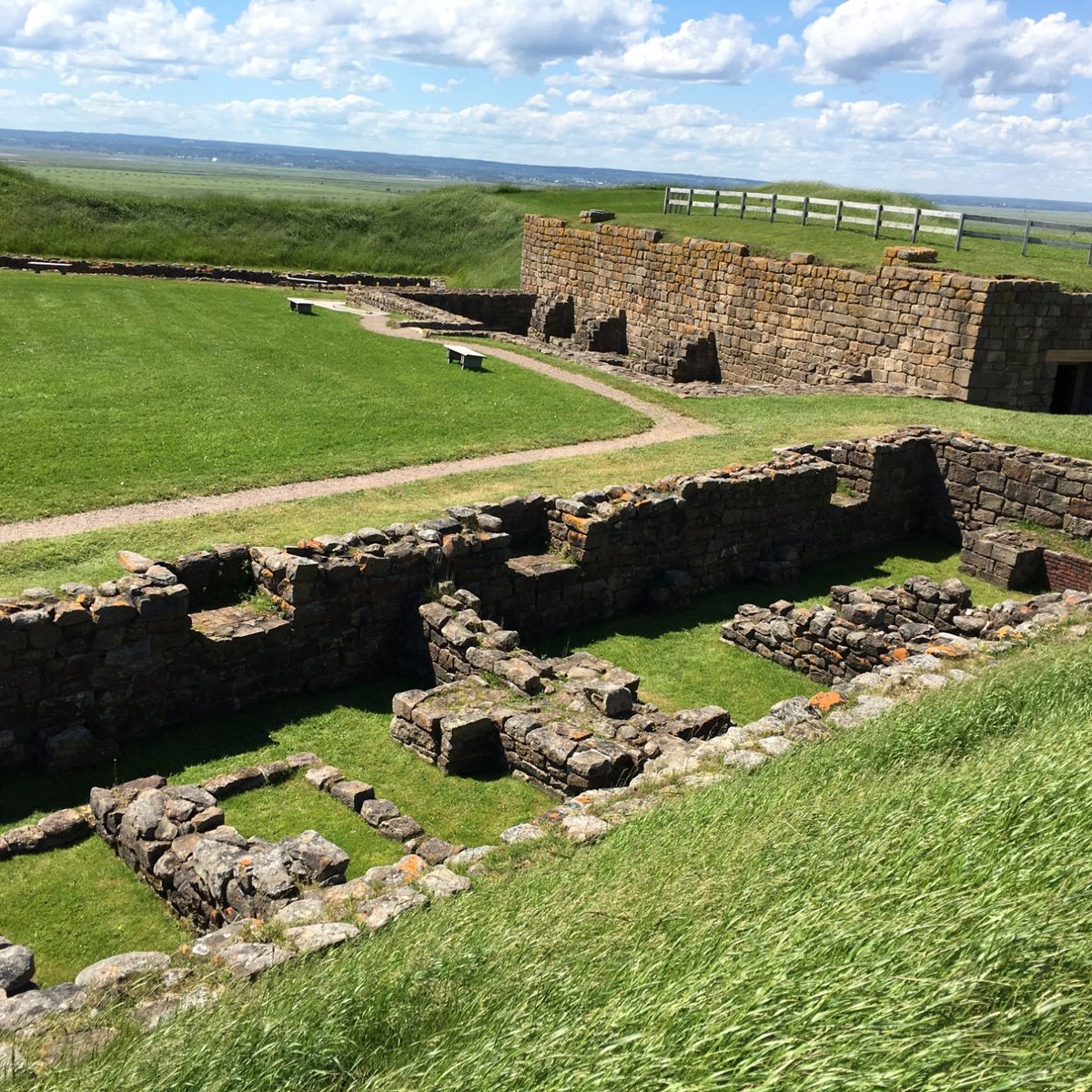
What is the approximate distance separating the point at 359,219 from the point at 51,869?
177ft

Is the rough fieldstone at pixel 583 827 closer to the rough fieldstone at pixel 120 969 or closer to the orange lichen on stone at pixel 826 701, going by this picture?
the rough fieldstone at pixel 120 969

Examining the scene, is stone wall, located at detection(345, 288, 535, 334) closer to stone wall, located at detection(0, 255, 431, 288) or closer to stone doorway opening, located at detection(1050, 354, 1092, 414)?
stone wall, located at detection(0, 255, 431, 288)

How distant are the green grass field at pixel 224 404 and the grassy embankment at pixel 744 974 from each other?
1114cm

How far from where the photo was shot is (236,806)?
10305mm

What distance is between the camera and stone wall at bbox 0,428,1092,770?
36.1ft

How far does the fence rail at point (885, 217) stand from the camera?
29.8 metres

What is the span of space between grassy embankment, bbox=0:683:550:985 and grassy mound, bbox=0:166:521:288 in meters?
38.2

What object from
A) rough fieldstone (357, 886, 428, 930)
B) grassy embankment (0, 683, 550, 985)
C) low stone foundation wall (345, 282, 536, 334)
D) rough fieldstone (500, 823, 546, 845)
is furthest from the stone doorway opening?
rough fieldstone (357, 886, 428, 930)

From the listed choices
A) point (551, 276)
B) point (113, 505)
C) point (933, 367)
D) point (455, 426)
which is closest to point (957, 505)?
point (933, 367)

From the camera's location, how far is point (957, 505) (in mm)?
20500

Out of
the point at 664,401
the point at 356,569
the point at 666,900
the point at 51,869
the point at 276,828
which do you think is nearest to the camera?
the point at 666,900

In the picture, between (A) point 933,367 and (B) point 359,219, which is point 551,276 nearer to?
(A) point 933,367

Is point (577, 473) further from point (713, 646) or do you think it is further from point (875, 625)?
point (875, 625)

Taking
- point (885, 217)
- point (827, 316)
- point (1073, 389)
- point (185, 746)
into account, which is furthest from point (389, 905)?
point (885, 217)
